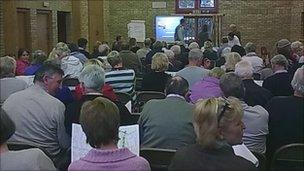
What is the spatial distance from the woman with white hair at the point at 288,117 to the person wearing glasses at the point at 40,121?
1814 mm

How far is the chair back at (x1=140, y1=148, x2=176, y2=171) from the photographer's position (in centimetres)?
374

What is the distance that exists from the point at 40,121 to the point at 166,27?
14.3 metres

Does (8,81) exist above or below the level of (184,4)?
below

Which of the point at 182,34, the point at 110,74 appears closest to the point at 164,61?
the point at 110,74

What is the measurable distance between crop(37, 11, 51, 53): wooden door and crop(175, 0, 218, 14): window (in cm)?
511

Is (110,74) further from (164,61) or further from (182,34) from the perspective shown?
(182,34)

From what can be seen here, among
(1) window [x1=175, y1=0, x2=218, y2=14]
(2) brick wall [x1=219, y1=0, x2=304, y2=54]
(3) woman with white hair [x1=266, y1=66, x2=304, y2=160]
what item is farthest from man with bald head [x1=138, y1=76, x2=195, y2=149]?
(1) window [x1=175, y1=0, x2=218, y2=14]

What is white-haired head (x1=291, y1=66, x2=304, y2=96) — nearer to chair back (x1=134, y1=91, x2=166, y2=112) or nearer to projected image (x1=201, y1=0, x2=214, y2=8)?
chair back (x1=134, y1=91, x2=166, y2=112)

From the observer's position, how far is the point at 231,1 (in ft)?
61.7

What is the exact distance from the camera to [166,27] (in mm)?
18562

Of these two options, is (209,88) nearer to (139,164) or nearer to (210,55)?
(139,164)

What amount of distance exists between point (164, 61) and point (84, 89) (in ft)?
8.33

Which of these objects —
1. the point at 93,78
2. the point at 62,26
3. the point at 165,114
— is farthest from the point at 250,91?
the point at 62,26

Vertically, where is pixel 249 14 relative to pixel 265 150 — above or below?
above
